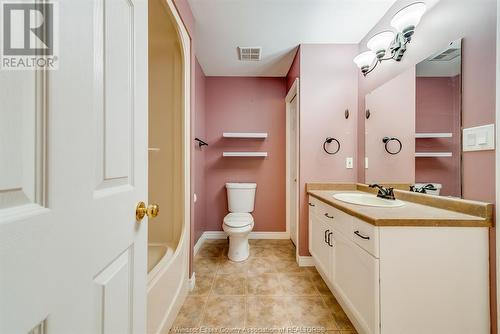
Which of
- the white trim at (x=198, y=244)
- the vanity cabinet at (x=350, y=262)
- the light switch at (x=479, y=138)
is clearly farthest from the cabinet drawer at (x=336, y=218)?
the white trim at (x=198, y=244)

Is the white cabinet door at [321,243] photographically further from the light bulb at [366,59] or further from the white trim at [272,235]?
the light bulb at [366,59]

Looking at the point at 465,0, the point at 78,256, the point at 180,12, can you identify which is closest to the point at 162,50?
the point at 180,12

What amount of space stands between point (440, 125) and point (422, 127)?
0.41 feet

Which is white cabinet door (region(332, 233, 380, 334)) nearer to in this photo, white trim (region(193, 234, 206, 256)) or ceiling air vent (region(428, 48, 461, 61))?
ceiling air vent (region(428, 48, 461, 61))

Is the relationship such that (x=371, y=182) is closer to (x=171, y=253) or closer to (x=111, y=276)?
(x=171, y=253)

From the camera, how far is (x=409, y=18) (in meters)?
1.31

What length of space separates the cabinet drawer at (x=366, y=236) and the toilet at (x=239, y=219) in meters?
1.18

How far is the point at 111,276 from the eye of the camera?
561mm

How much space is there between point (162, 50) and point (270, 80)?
158 centimetres

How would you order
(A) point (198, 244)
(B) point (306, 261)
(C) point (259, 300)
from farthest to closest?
(A) point (198, 244)
(B) point (306, 261)
(C) point (259, 300)

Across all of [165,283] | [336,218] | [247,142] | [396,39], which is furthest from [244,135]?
[165,283]

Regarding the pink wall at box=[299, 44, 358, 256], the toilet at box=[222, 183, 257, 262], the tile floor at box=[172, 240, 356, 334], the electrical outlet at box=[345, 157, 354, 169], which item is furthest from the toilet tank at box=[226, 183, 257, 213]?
the electrical outlet at box=[345, 157, 354, 169]

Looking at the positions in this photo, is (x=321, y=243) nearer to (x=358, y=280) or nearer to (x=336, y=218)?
(x=336, y=218)

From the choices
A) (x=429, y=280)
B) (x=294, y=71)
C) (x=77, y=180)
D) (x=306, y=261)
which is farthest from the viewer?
(x=294, y=71)
